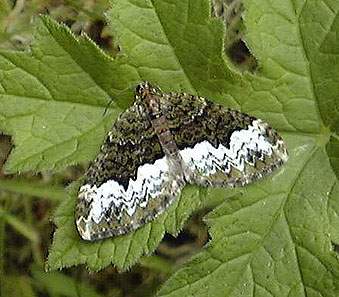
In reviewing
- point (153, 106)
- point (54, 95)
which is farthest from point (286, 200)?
point (54, 95)

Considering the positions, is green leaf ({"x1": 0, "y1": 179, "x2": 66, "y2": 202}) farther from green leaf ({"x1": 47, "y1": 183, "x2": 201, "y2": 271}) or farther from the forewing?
the forewing

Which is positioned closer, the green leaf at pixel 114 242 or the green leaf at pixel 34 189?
the green leaf at pixel 114 242

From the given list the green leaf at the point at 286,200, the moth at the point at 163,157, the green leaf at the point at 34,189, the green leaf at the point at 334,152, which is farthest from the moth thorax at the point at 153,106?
the green leaf at the point at 34,189

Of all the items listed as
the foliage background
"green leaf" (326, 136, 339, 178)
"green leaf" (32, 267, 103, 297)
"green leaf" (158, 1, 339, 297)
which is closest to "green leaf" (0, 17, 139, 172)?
the foliage background

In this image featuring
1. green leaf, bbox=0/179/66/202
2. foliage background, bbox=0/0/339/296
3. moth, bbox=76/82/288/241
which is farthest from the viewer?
green leaf, bbox=0/179/66/202

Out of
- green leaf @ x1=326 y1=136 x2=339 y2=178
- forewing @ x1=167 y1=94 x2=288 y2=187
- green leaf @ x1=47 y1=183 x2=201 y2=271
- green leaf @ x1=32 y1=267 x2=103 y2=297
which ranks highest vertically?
green leaf @ x1=326 y1=136 x2=339 y2=178

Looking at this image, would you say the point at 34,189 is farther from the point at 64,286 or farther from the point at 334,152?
the point at 334,152

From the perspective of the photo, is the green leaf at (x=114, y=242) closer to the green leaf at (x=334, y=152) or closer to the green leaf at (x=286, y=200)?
the green leaf at (x=286, y=200)

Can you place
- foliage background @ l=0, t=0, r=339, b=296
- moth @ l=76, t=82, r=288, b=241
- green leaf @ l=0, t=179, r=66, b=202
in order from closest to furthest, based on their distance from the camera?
foliage background @ l=0, t=0, r=339, b=296 < moth @ l=76, t=82, r=288, b=241 < green leaf @ l=0, t=179, r=66, b=202
